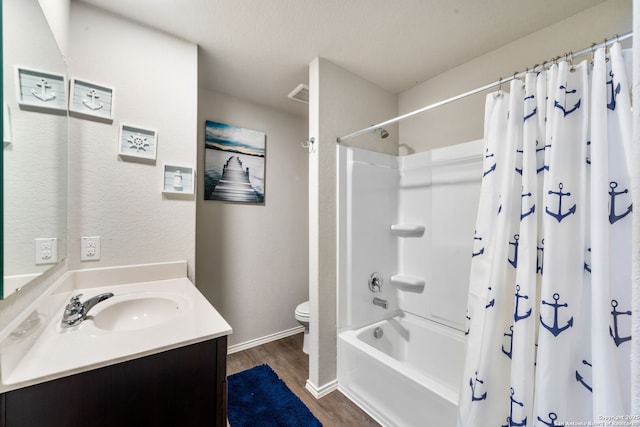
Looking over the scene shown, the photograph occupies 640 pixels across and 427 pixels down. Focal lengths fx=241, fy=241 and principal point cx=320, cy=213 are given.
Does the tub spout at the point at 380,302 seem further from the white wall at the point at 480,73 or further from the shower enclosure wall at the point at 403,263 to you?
the white wall at the point at 480,73

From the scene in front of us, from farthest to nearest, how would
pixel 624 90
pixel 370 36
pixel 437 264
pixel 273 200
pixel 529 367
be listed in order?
pixel 273 200
pixel 437 264
pixel 370 36
pixel 529 367
pixel 624 90

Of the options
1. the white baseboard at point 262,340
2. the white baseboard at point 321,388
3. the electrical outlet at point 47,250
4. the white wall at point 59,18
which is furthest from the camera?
the white baseboard at point 262,340

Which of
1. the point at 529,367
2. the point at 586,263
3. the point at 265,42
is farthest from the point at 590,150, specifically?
the point at 265,42

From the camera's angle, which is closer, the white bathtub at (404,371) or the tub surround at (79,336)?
the tub surround at (79,336)

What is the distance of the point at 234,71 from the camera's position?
204 centimetres

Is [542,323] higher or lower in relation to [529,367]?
higher

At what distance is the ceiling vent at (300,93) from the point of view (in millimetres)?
2209

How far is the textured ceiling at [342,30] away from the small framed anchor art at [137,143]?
70cm

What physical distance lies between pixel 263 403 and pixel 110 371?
1295mm

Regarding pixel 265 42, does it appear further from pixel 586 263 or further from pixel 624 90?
pixel 586 263

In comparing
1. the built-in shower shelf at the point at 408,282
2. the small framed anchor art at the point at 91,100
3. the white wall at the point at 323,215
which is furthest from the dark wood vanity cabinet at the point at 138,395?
the built-in shower shelf at the point at 408,282

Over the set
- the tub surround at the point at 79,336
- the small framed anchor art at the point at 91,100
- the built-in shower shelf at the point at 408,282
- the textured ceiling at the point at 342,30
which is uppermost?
the textured ceiling at the point at 342,30

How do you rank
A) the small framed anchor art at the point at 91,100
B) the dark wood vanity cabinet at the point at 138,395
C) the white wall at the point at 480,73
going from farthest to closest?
the white wall at the point at 480,73 → the small framed anchor art at the point at 91,100 → the dark wood vanity cabinet at the point at 138,395

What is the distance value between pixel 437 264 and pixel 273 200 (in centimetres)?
171
